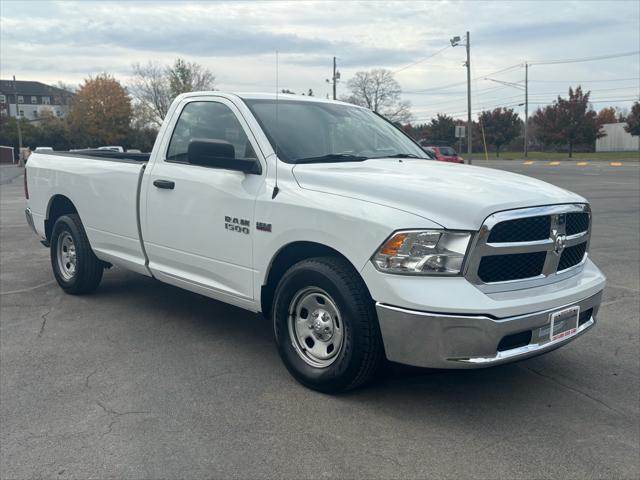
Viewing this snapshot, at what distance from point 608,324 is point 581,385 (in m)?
1.61

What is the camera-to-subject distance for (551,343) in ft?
12.6

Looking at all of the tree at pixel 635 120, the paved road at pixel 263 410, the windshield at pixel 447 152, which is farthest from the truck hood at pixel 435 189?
the tree at pixel 635 120

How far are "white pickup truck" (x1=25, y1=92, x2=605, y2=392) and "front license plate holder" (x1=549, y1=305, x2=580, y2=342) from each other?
0.01 meters

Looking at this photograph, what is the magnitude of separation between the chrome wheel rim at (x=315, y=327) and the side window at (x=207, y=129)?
46.0 inches

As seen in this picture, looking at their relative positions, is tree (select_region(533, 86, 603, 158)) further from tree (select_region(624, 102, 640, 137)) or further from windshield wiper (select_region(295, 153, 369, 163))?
windshield wiper (select_region(295, 153, 369, 163))

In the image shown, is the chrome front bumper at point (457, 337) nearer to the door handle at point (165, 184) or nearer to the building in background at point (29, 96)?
the door handle at point (165, 184)

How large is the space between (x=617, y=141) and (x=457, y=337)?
73538mm

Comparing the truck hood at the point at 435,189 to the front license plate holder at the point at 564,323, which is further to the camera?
the front license plate holder at the point at 564,323

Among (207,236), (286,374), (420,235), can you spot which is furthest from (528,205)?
(207,236)

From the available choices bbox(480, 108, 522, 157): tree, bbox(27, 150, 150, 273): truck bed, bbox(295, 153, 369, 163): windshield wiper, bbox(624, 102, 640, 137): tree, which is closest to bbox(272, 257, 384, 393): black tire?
bbox(295, 153, 369, 163): windshield wiper

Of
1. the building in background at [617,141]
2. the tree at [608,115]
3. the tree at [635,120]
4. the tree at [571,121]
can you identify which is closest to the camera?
the tree at [635,120]

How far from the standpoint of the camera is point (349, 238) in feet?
12.7

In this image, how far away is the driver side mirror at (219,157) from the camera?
4.44m

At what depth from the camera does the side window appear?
Answer: 488 cm
